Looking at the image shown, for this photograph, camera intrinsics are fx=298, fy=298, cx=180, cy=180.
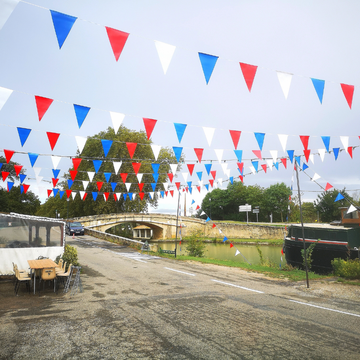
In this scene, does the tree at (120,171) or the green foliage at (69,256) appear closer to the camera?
the green foliage at (69,256)

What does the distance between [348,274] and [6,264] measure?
456 inches

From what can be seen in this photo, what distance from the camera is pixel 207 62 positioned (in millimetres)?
6637

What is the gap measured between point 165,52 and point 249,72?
7.00 ft

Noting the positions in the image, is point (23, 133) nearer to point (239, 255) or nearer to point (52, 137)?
point (52, 137)

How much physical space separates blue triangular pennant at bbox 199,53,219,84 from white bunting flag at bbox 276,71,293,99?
1.75 m

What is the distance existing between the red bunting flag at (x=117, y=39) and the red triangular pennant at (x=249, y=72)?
286cm

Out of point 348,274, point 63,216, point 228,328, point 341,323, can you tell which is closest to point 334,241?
point 348,274

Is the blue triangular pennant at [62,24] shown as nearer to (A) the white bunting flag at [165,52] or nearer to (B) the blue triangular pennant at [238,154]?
(A) the white bunting flag at [165,52]

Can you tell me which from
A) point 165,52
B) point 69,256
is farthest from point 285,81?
point 69,256

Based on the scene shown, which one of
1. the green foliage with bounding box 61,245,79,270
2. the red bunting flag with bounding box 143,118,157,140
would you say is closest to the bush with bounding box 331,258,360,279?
the red bunting flag with bounding box 143,118,157,140

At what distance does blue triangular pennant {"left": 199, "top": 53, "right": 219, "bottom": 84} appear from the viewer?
6.60 meters

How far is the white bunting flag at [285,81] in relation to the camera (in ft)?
23.7

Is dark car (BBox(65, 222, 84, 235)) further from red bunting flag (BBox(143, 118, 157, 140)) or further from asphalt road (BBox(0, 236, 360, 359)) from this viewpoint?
red bunting flag (BBox(143, 118, 157, 140))

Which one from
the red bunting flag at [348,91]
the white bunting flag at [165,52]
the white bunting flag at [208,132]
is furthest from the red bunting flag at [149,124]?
the red bunting flag at [348,91]
